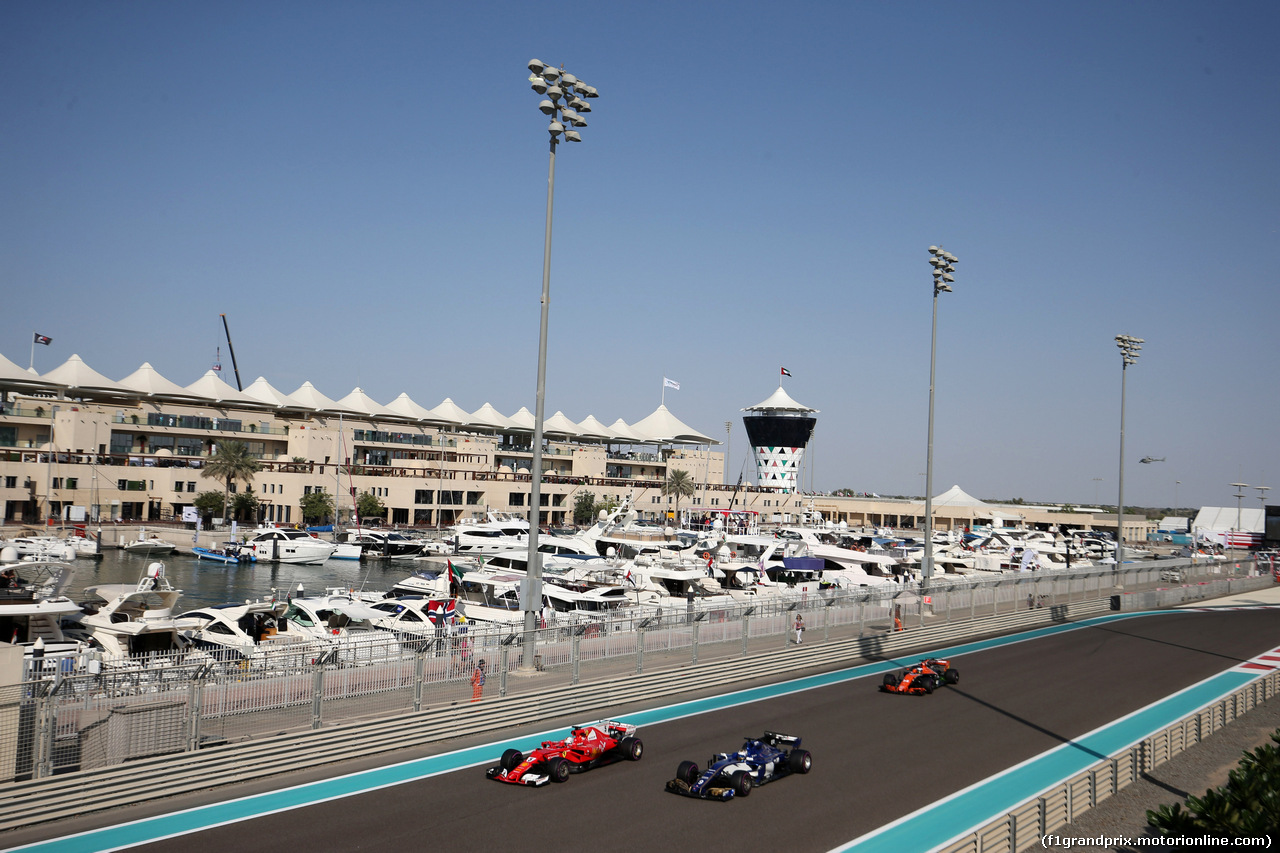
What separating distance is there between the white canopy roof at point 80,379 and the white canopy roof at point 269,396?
47.4 ft

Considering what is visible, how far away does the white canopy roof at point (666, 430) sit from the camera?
126500mm

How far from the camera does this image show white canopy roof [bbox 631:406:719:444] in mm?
126500

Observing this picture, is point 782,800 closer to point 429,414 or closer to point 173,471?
point 173,471

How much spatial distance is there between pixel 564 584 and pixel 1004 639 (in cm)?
1942

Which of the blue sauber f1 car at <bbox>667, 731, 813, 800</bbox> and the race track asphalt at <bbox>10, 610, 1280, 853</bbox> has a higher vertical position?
the blue sauber f1 car at <bbox>667, 731, 813, 800</bbox>

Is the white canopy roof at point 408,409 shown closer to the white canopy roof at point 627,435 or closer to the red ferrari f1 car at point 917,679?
the white canopy roof at point 627,435

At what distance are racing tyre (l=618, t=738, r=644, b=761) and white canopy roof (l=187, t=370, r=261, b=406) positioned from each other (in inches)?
3490

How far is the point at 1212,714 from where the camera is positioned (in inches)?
826

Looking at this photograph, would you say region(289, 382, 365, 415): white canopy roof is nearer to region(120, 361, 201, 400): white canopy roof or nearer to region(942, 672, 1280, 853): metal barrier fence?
region(120, 361, 201, 400): white canopy roof

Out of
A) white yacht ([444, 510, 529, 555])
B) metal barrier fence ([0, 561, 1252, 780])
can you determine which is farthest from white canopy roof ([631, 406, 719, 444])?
metal barrier fence ([0, 561, 1252, 780])

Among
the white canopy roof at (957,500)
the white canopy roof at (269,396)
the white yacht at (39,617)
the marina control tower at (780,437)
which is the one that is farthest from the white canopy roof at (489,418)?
the white yacht at (39,617)

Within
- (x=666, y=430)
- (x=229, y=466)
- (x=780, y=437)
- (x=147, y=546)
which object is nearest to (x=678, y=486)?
(x=666, y=430)

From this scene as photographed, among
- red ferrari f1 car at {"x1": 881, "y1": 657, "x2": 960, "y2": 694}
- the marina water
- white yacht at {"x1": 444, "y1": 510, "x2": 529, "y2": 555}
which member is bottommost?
the marina water

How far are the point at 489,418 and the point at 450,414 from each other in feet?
17.6
